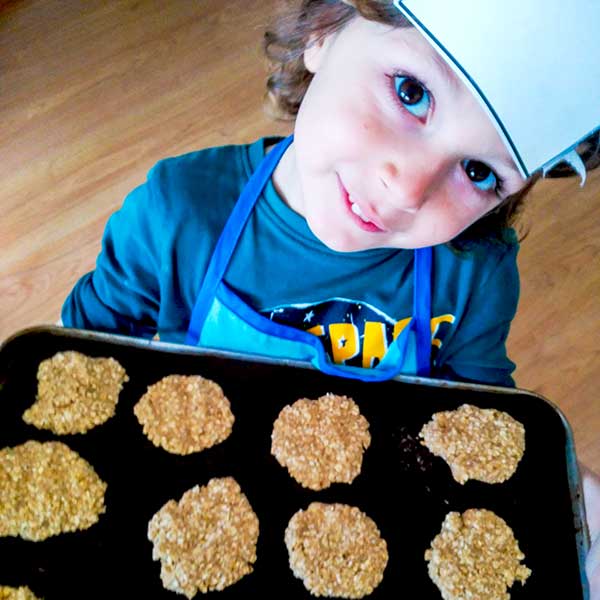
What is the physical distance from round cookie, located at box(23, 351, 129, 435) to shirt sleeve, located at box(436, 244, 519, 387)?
0.51 meters

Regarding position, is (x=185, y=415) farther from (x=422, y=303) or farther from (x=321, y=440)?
(x=422, y=303)

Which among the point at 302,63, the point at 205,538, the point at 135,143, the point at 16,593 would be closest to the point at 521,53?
the point at 302,63

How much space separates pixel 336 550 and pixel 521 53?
2.07ft

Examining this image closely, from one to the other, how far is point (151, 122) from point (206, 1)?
0.55m

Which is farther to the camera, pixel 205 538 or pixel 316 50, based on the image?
pixel 205 538

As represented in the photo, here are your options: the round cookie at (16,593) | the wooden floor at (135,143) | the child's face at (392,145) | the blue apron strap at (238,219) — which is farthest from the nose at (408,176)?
the wooden floor at (135,143)

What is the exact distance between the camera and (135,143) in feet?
5.69

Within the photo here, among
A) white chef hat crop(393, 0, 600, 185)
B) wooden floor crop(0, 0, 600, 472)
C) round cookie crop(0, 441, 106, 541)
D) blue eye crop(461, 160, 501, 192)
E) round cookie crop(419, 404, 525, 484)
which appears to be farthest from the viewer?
wooden floor crop(0, 0, 600, 472)

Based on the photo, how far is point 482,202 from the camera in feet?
2.11

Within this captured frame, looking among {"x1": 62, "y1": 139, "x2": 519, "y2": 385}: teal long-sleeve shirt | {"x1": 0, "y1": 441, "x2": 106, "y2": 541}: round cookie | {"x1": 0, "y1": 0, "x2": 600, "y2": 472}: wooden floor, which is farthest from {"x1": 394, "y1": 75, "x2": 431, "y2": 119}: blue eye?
{"x1": 0, "y1": 0, "x2": 600, "y2": 472}: wooden floor

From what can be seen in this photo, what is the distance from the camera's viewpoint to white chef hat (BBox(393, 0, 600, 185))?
499 mm

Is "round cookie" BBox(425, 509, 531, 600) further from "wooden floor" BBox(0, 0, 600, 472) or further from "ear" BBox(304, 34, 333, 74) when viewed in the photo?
"wooden floor" BBox(0, 0, 600, 472)

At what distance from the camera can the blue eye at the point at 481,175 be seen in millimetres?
613

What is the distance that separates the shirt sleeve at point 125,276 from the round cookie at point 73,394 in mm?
57
